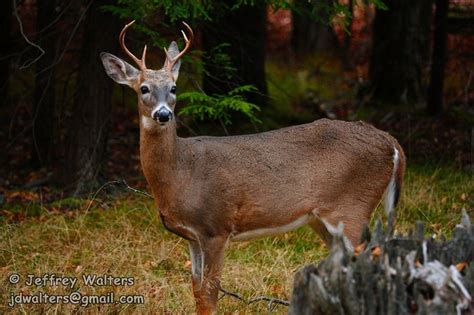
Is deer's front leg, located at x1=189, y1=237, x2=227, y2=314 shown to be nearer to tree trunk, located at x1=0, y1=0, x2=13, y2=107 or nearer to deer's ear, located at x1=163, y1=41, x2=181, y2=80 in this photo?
deer's ear, located at x1=163, y1=41, x2=181, y2=80

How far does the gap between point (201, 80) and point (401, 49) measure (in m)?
3.45

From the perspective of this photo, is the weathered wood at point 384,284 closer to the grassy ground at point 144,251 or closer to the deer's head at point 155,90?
the grassy ground at point 144,251

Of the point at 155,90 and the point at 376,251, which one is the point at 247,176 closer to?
the point at 155,90

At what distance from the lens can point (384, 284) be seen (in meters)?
3.37

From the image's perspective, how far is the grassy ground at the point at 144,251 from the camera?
5.37 meters

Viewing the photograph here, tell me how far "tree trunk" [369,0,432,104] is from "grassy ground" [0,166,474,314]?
4094 mm

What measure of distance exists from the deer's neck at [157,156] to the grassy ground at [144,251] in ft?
2.18

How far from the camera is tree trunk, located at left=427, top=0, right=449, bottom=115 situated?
10.7 m

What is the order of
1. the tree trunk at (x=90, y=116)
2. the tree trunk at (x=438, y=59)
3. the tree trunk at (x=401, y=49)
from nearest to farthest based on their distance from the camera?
the tree trunk at (x=90, y=116) < the tree trunk at (x=438, y=59) < the tree trunk at (x=401, y=49)

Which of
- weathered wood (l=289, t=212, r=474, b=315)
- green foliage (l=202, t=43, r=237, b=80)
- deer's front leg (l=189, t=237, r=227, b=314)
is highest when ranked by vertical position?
weathered wood (l=289, t=212, r=474, b=315)

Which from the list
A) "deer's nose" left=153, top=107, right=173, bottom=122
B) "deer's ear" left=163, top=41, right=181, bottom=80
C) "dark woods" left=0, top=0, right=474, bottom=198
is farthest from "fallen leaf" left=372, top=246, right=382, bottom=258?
"dark woods" left=0, top=0, right=474, bottom=198

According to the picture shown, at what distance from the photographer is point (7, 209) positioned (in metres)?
8.09

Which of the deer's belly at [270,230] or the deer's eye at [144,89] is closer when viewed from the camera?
the deer's eye at [144,89]

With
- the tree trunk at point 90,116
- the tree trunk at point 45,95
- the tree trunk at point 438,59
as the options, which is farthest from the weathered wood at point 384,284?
the tree trunk at point 438,59
